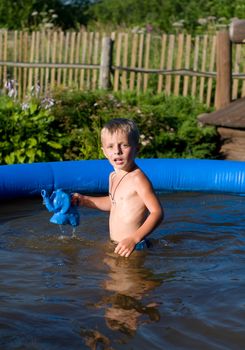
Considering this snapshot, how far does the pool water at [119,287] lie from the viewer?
3477mm

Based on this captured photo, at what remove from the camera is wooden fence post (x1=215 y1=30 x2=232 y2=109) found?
30.5 ft

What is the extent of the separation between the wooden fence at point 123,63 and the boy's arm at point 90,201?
160 inches

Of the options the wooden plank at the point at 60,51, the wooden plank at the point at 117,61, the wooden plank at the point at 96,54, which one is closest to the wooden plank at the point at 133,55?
the wooden plank at the point at 117,61

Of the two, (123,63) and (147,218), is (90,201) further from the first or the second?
(123,63)

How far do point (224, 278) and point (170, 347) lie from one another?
3.64ft

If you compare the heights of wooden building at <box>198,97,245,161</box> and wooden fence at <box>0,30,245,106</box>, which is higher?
wooden fence at <box>0,30,245,106</box>

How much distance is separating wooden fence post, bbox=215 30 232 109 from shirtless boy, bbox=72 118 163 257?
4701 millimetres

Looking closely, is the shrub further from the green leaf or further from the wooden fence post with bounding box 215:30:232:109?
the wooden fence post with bounding box 215:30:232:109

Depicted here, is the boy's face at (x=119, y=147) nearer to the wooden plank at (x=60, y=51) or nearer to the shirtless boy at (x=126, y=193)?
the shirtless boy at (x=126, y=193)

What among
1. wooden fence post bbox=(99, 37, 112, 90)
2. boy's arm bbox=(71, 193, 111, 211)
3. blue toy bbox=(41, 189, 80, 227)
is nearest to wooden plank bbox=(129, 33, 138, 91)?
wooden fence post bbox=(99, 37, 112, 90)

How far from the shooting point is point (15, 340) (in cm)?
340

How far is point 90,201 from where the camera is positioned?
505 centimetres

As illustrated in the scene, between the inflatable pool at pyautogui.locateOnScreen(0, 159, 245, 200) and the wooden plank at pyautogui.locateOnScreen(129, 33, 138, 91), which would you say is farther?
the wooden plank at pyautogui.locateOnScreen(129, 33, 138, 91)

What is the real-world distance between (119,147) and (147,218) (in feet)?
1.52
